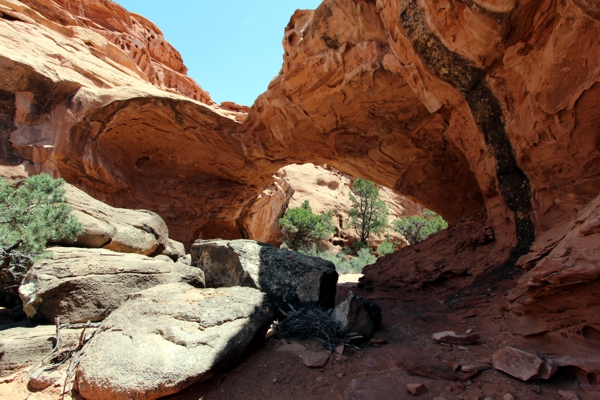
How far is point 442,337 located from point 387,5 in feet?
15.8

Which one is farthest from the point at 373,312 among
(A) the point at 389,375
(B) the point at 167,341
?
(B) the point at 167,341

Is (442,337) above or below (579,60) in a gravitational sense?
below

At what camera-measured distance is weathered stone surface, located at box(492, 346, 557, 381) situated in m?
2.40

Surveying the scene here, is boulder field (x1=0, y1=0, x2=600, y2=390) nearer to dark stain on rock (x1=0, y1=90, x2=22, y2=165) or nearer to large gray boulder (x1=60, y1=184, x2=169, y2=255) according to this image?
dark stain on rock (x1=0, y1=90, x2=22, y2=165)

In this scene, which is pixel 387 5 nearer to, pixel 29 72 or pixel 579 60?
pixel 579 60

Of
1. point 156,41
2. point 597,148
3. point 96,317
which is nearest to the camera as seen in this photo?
point 597,148

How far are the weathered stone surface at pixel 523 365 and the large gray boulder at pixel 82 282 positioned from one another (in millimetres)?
4023

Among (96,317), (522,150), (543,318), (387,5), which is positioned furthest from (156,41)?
(543,318)

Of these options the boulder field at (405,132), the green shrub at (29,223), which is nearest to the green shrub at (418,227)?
the boulder field at (405,132)

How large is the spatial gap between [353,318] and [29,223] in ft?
14.4

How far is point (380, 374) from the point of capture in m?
2.75

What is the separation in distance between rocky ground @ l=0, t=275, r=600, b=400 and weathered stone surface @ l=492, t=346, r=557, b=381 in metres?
0.05

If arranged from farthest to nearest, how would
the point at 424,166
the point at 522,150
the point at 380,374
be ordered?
the point at 424,166 → the point at 522,150 → the point at 380,374

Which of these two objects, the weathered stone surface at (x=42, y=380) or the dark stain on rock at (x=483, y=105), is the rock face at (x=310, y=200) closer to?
the dark stain on rock at (x=483, y=105)
